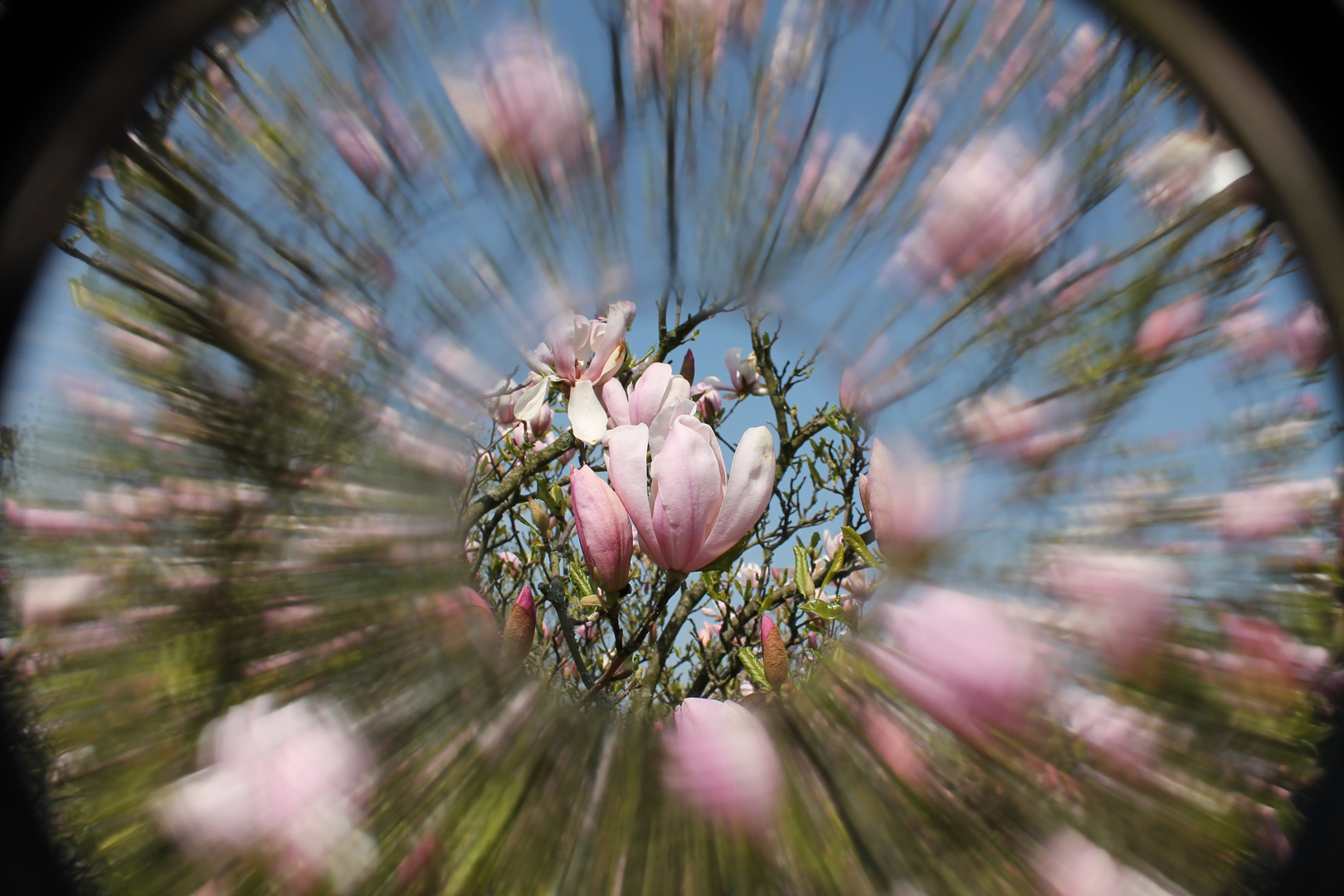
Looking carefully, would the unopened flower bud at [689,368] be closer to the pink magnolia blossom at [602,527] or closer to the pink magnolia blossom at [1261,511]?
the pink magnolia blossom at [602,527]

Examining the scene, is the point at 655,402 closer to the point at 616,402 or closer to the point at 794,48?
the point at 616,402

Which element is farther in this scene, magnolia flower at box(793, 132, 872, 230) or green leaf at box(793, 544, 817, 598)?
green leaf at box(793, 544, 817, 598)

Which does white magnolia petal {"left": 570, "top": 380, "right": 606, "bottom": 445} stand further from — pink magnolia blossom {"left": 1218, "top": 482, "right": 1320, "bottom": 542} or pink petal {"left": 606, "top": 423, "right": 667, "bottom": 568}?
pink magnolia blossom {"left": 1218, "top": 482, "right": 1320, "bottom": 542}

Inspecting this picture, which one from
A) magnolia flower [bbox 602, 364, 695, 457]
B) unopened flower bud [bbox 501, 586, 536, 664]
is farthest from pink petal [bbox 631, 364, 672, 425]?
unopened flower bud [bbox 501, 586, 536, 664]

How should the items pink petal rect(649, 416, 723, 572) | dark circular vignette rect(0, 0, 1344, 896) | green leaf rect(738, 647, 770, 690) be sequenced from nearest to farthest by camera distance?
dark circular vignette rect(0, 0, 1344, 896) < pink petal rect(649, 416, 723, 572) < green leaf rect(738, 647, 770, 690)

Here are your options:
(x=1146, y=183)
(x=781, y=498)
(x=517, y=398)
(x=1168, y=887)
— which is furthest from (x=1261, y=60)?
(x=781, y=498)
